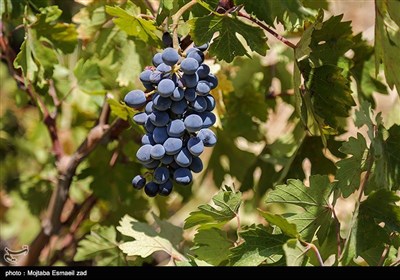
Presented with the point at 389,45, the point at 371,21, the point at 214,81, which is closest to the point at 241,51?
the point at 214,81

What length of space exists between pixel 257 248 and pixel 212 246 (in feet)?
0.40

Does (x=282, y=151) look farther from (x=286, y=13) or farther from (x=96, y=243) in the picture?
(x=286, y=13)

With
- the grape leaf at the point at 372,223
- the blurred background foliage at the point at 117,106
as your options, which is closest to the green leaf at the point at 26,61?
the blurred background foliage at the point at 117,106

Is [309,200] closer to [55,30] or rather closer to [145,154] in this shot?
[145,154]

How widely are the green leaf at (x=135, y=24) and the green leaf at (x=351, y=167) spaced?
35 centimetres

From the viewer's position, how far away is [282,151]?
1.51 metres

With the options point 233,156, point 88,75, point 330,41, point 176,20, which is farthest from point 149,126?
point 233,156

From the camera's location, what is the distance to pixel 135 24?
1059mm

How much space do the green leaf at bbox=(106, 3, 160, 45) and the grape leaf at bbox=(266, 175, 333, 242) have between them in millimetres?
319

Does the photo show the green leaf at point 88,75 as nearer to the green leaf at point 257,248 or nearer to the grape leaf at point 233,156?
the grape leaf at point 233,156

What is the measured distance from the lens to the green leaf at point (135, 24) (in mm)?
1025

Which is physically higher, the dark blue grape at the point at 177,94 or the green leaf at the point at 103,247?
the dark blue grape at the point at 177,94

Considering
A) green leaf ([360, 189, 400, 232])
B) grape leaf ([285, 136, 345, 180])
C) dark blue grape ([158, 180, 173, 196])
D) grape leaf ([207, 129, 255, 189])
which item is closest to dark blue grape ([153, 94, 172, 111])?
dark blue grape ([158, 180, 173, 196])

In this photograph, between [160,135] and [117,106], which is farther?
[117,106]
